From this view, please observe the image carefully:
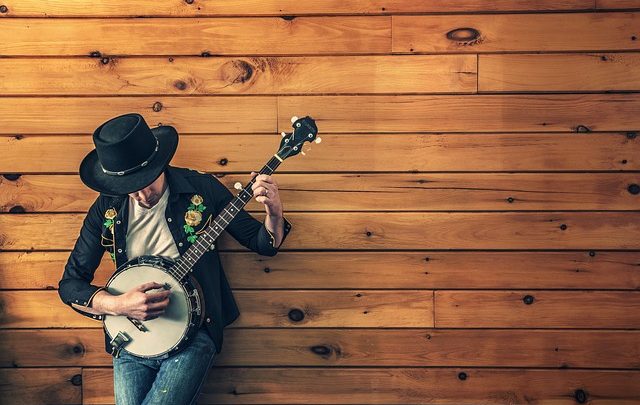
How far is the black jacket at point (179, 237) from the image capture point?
113 inches

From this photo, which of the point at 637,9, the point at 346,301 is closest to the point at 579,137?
the point at 637,9

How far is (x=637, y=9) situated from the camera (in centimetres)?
308

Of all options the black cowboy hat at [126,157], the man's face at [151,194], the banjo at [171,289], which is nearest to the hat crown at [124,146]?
the black cowboy hat at [126,157]

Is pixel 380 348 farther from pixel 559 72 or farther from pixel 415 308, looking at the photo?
pixel 559 72

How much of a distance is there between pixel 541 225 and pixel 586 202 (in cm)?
21

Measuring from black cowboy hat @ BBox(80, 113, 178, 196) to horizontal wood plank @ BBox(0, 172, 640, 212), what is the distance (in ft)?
1.48

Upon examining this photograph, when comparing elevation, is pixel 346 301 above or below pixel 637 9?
below

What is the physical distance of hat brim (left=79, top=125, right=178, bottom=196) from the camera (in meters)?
2.68

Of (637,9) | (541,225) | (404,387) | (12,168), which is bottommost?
(404,387)

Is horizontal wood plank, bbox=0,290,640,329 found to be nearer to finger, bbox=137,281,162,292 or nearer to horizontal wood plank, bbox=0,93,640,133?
finger, bbox=137,281,162,292

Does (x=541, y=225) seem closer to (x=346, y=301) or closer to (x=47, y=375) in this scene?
(x=346, y=301)

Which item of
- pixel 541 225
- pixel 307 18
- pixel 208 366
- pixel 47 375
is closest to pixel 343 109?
pixel 307 18

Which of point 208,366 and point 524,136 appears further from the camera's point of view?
point 524,136

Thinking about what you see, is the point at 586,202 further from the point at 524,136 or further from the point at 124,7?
the point at 124,7
